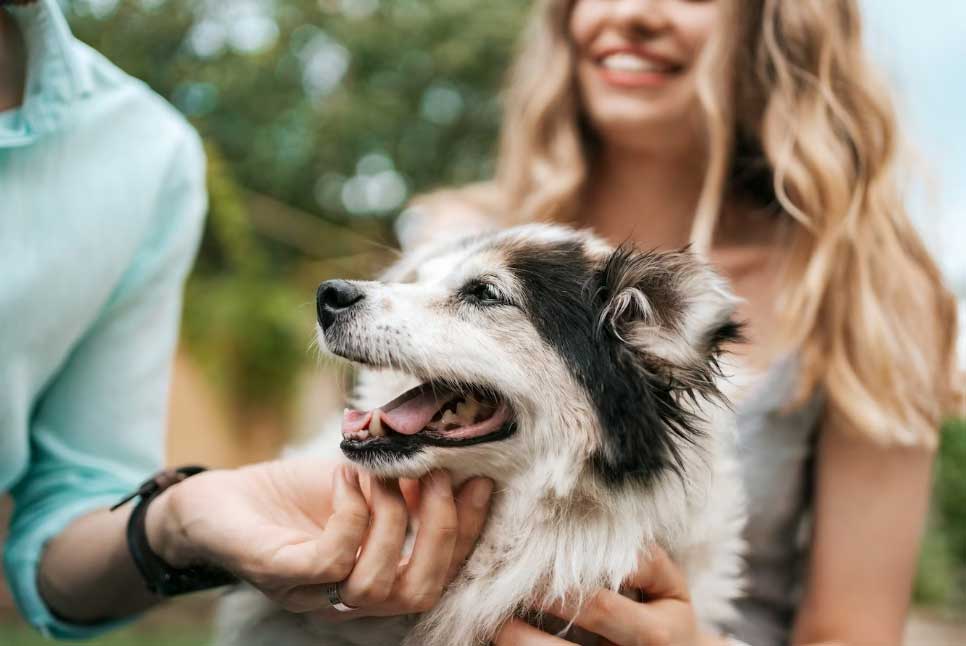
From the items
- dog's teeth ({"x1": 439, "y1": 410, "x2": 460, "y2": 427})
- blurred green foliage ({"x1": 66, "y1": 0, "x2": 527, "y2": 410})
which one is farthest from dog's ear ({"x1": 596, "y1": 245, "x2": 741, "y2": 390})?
blurred green foliage ({"x1": 66, "y1": 0, "x2": 527, "y2": 410})

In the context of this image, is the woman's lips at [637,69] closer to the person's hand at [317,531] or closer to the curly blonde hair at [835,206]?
the curly blonde hair at [835,206]

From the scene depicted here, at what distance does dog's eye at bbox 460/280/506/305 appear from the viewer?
1.81 m

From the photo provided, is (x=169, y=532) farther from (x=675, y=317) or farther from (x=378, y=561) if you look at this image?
(x=675, y=317)

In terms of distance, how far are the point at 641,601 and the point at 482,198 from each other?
5.24ft

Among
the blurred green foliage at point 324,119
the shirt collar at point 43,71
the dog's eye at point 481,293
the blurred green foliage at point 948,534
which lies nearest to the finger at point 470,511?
the dog's eye at point 481,293

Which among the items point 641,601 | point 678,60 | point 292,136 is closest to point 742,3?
point 678,60

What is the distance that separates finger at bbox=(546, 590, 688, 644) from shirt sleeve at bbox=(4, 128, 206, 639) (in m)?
1.10

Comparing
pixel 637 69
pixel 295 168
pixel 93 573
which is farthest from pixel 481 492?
pixel 295 168

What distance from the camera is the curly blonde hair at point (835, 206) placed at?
7.32 ft

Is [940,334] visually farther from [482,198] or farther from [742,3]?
[482,198]

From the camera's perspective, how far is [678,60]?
8.22ft

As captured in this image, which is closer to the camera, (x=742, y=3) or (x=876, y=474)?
(x=876, y=474)

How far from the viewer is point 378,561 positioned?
146 centimetres

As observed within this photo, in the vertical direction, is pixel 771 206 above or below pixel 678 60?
below
